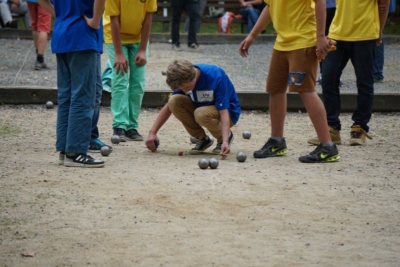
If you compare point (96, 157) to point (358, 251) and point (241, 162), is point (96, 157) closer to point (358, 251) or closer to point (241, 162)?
point (241, 162)

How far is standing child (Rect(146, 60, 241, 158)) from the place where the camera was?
24.2 ft

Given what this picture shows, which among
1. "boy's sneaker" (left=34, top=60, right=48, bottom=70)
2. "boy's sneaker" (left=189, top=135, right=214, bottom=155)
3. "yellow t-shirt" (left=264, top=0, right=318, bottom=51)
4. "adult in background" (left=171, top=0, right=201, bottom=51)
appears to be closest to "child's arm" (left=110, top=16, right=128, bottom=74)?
"boy's sneaker" (left=189, top=135, right=214, bottom=155)

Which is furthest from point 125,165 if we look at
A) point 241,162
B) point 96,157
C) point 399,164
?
point 399,164

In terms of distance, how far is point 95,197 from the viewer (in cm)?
620

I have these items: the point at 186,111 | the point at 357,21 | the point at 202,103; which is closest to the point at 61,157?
the point at 186,111

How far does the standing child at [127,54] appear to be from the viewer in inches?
330

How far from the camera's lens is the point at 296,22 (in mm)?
7328

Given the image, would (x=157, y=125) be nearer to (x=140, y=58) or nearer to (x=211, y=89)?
(x=211, y=89)

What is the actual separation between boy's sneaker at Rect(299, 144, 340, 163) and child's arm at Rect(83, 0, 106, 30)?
2.13 m

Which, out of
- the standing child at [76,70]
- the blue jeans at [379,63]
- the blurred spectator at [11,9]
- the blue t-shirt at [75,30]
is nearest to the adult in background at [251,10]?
the blurred spectator at [11,9]

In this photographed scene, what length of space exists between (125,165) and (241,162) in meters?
0.99

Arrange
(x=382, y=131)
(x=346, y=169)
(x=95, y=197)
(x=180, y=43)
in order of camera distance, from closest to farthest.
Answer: (x=95, y=197), (x=346, y=169), (x=382, y=131), (x=180, y=43)

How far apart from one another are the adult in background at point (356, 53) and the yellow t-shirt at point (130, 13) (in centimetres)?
180

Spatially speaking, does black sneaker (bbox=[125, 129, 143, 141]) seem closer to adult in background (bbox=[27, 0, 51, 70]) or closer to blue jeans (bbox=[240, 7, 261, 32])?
adult in background (bbox=[27, 0, 51, 70])
